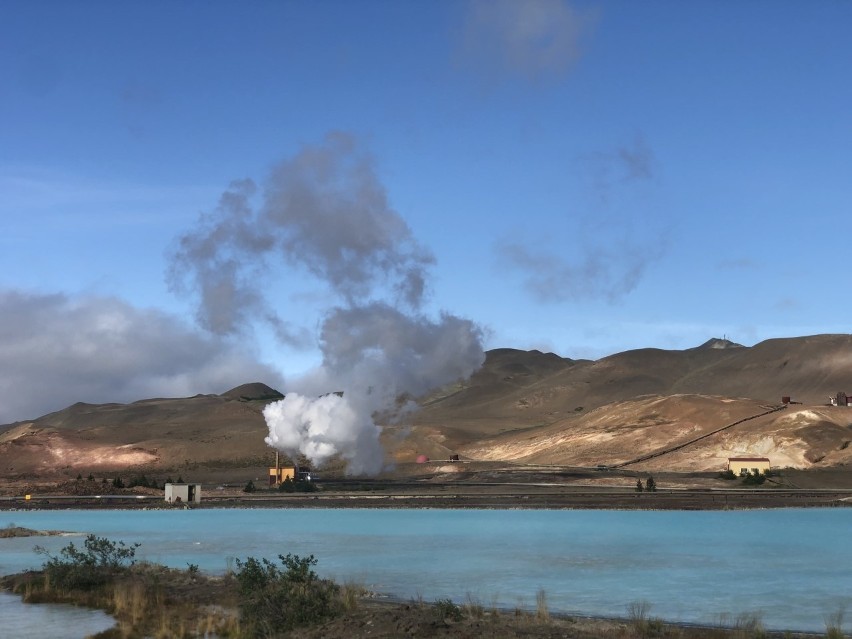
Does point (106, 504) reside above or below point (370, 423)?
below

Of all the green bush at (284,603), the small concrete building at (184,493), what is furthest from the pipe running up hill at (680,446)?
the green bush at (284,603)

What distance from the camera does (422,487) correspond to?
4953 inches

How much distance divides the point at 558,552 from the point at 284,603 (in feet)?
89.6

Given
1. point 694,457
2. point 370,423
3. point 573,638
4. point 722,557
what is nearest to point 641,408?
point 694,457

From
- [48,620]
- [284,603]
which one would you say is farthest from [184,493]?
[284,603]

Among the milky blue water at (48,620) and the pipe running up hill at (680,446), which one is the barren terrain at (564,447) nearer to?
the pipe running up hill at (680,446)

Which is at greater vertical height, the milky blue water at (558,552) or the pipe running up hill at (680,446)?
the pipe running up hill at (680,446)

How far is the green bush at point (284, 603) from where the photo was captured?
2623cm

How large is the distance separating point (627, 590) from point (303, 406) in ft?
379

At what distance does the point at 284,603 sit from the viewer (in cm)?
2684

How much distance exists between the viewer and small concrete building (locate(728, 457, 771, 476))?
430 feet

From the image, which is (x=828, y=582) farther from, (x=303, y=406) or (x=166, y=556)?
(x=303, y=406)

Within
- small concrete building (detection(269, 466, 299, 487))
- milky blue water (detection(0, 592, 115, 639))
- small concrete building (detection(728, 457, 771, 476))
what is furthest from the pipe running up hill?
milky blue water (detection(0, 592, 115, 639))

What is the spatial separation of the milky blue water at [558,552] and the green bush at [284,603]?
16.7ft
